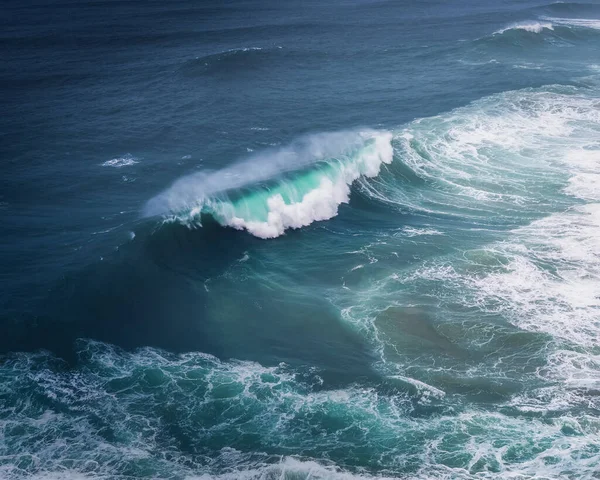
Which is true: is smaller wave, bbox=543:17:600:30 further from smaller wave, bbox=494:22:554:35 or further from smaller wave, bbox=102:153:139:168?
smaller wave, bbox=102:153:139:168

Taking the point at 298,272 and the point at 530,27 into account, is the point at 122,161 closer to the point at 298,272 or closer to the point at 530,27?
the point at 298,272

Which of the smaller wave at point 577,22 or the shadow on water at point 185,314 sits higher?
the smaller wave at point 577,22

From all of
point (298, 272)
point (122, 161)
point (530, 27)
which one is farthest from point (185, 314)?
point (530, 27)

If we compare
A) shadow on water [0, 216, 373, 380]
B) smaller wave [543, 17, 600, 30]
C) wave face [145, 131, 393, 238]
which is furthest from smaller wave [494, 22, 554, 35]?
shadow on water [0, 216, 373, 380]

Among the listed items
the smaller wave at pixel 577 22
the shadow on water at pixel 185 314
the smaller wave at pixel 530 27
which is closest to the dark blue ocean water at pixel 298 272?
the shadow on water at pixel 185 314

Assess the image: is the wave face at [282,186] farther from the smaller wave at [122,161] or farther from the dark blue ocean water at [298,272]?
the smaller wave at [122,161]

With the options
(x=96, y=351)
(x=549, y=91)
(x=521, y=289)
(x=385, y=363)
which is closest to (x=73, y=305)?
(x=96, y=351)

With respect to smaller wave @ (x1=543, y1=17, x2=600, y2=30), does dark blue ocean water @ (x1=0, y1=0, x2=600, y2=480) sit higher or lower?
lower
